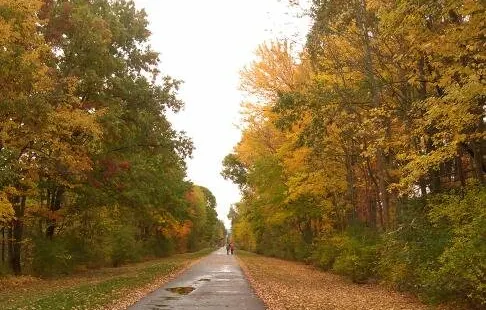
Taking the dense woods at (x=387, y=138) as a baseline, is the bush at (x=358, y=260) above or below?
below

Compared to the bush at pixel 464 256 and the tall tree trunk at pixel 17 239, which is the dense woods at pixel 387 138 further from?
the tall tree trunk at pixel 17 239

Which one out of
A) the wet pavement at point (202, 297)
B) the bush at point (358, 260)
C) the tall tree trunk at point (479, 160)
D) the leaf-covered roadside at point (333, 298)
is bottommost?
the leaf-covered roadside at point (333, 298)

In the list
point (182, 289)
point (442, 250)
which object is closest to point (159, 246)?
point (182, 289)

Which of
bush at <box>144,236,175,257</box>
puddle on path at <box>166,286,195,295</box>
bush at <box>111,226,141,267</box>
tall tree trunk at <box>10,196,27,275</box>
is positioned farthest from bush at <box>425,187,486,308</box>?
bush at <box>144,236,175,257</box>

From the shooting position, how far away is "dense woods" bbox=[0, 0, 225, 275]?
1730cm

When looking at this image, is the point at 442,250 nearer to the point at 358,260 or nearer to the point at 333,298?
the point at 333,298

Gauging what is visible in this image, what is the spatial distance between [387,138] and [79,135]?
14.0 meters

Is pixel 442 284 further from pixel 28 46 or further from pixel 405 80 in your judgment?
pixel 28 46

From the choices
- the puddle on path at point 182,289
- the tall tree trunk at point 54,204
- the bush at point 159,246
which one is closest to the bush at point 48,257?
the tall tree trunk at point 54,204

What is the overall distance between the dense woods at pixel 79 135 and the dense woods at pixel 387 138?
667 centimetres

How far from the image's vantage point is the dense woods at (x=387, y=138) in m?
11.1

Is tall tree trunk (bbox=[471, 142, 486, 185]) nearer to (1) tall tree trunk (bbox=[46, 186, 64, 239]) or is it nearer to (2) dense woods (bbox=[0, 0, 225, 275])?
(2) dense woods (bbox=[0, 0, 225, 275])

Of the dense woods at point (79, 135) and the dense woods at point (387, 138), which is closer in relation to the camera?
the dense woods at point (387, 138)

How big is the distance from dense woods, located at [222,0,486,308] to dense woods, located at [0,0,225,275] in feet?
21.9
